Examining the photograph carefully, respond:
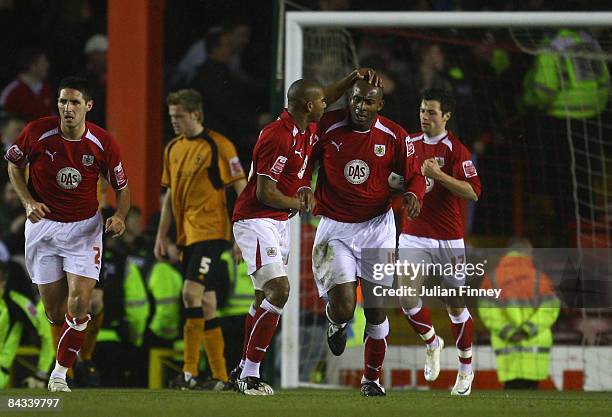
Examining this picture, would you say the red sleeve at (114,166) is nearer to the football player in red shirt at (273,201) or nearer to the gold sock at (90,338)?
the football player in red shirt at (273,201)

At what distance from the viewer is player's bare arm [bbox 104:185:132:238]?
7664 millimetres

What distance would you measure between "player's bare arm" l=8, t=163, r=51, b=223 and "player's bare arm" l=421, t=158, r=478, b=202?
236 centimetres

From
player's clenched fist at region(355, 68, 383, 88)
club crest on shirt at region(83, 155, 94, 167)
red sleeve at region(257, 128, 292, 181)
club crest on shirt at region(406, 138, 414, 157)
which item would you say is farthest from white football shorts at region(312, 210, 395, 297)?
club crest on shirt at region(83, 155, 94, 167)

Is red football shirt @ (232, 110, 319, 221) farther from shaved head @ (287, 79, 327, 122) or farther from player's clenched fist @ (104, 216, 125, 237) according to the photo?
player's clenched fist @ (104, 216, 125, 237)

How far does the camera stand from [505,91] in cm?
1212

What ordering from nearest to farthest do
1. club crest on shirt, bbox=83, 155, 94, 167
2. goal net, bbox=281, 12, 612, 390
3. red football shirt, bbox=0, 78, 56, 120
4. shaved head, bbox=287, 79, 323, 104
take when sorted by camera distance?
shaved head, bbox=287, 79, 323, 104 < club crest on shirt, bbox=83, 155, 94, 167 < goal net, bbox=281, 12, 612, 390 < red football shirt, bbox=0, 78, 56, 120

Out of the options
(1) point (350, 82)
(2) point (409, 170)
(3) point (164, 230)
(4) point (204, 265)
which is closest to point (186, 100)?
(3) point (164, 230)

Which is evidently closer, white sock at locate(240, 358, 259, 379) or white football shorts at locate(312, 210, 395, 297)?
white sock at locate(240, 358, 259, 379)

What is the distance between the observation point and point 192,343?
891 centimetres

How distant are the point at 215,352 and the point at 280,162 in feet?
6.66

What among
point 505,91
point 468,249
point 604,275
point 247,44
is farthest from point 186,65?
point 604,275

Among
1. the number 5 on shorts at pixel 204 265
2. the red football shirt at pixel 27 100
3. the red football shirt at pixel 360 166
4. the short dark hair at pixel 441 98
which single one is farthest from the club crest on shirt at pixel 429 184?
the red football shirt at pixel 27 100

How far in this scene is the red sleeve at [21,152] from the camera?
25.8 feet

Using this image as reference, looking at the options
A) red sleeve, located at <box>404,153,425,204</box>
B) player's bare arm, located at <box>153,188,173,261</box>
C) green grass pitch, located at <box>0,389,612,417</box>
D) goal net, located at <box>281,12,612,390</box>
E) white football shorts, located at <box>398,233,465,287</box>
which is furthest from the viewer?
goal net, located at <box>281,12,612,390</box>
